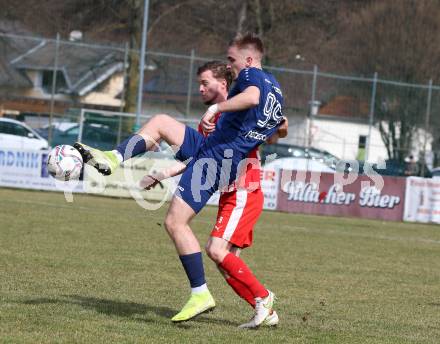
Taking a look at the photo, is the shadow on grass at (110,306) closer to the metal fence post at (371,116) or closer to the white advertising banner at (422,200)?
the white advertising banner at (422,200)

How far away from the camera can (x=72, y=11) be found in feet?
112

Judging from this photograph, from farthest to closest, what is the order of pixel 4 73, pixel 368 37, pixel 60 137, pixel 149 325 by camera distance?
pixel 368 37, pixel 4 73, pixel 60 137, pixel 149 325

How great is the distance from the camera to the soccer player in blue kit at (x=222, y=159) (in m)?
6.61

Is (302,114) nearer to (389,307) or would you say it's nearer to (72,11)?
(72,11)

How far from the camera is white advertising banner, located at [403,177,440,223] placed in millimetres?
22609

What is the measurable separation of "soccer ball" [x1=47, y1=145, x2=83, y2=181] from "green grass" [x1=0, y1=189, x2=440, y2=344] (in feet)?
3.17

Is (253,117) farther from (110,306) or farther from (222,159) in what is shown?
(110,306)

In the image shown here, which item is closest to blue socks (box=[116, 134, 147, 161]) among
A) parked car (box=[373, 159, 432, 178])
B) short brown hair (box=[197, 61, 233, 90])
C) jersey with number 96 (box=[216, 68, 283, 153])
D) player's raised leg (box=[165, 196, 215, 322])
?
player's raised leg (box=[165, 196, 215, 322])

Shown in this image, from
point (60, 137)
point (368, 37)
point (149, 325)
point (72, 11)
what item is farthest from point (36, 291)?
point (368, 37)

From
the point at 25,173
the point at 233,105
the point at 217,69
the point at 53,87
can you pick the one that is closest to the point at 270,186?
the point at 25,173

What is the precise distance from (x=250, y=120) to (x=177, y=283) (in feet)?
9.90

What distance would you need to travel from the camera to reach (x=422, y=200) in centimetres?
2284

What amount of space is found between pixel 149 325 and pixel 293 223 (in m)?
12.9

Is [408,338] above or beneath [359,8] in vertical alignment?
beneath
